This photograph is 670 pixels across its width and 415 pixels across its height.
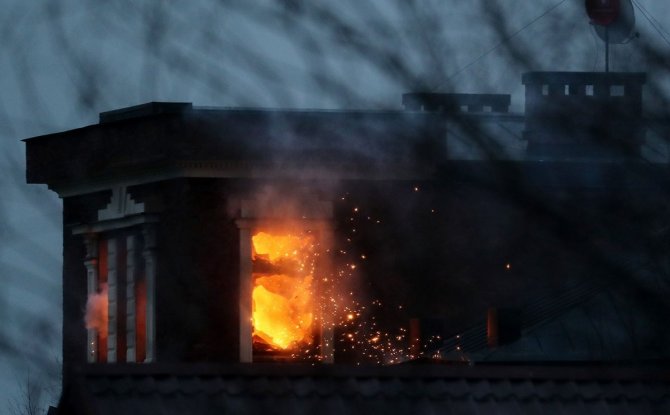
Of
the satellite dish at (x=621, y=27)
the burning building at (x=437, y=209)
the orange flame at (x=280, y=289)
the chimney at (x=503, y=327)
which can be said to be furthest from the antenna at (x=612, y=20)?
the orange flame at (x=280, y=289)

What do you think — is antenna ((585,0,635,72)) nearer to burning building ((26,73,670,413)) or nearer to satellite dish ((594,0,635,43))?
satellite dish ((594,0,635,43))

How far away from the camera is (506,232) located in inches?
174

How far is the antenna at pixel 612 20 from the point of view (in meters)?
3.86

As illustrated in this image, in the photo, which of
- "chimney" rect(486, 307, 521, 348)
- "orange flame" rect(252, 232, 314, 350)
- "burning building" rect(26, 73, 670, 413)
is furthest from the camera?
"orange flame" rect(252, 232, 314, 350)

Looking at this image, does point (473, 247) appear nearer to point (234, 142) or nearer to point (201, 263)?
point (201, 263)

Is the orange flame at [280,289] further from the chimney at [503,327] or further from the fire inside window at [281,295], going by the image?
the chimney at [503,327]

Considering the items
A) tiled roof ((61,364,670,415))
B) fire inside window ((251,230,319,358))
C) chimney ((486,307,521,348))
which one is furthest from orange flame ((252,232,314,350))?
tiled roof ((61,364,670,415))

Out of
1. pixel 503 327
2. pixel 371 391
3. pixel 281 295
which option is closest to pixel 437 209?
pixel 371 391

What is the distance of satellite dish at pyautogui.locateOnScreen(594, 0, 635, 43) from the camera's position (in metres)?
3.85

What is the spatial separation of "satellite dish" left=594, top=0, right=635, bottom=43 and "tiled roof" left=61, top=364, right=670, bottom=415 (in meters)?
1.97

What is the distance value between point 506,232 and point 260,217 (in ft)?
51.1

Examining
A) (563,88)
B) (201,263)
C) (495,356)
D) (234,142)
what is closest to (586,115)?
(563,88)

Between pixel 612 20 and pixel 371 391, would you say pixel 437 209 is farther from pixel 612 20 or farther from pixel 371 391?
pixel 612 20

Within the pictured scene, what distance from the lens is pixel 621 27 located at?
12.6 feet
